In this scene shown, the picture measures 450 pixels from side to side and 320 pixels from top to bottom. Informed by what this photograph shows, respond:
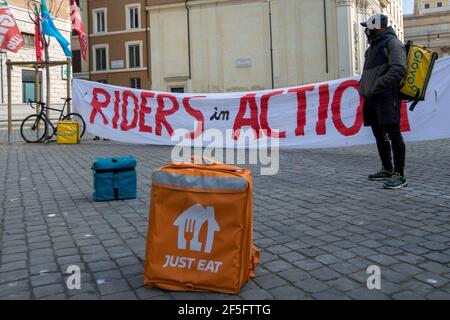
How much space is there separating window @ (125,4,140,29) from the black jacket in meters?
45.4

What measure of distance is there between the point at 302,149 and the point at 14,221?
7892 millimetres

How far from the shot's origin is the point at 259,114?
39.0 ft

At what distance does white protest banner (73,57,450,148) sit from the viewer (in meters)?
9.91

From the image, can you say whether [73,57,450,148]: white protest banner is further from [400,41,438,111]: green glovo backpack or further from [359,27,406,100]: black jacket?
[359,27,406,100]: black jacket

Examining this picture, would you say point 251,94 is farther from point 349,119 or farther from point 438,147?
point 438,147

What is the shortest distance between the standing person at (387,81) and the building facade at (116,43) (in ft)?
138

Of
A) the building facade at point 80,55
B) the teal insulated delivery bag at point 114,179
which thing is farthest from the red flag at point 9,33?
the building facade at point 80,55

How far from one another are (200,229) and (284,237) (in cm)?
150

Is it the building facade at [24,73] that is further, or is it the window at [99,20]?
the window at [99,20]

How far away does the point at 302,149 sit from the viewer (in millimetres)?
11695

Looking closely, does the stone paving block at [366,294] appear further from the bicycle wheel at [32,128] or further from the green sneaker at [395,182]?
the bicycle wheel at [32,128]

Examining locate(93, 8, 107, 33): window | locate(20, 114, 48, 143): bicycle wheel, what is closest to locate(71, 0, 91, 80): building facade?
locate(93, 8, 107, 33): window

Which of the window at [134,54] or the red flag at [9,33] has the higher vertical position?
the window at [134,54]

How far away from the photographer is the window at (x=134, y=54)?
48531 mm
